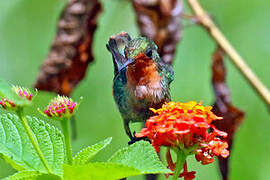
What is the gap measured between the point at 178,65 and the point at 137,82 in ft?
11.7

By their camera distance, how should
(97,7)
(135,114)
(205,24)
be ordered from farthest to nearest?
(205,24), (97,7), (135,114)

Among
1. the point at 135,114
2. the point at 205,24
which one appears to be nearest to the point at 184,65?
the point at 205,24

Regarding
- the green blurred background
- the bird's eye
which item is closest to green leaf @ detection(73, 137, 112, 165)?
the bird's eye

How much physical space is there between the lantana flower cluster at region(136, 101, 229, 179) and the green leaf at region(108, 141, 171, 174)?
0.05 m

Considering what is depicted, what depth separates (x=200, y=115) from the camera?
4.26ft

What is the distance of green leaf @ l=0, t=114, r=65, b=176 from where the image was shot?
4.33ft

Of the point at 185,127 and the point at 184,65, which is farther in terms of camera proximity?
the point at 184,65

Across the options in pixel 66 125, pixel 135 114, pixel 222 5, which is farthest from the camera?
pixel 222 5

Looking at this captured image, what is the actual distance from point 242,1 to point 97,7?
314 cm

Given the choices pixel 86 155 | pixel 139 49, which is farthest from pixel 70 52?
pixel 86 155

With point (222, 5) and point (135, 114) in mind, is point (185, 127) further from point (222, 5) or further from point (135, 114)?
point (222, 5)

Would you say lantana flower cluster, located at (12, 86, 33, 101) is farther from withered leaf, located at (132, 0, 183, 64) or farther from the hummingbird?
withered leaf, located at (132, 0, 183, 64)

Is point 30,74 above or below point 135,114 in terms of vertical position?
above

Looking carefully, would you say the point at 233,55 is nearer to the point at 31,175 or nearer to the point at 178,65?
the point at 31,175
